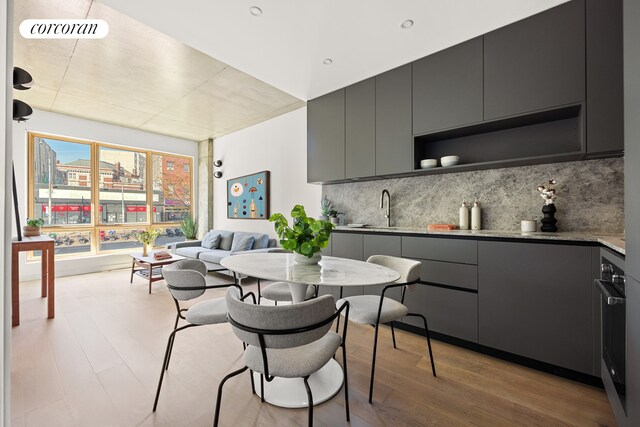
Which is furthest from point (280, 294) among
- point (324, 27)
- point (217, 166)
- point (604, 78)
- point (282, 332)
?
point (217, 166)

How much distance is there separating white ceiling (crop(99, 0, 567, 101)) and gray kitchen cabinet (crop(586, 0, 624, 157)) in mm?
369

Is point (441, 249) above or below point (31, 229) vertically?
below

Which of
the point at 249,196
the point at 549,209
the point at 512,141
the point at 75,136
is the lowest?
the point at 549,209

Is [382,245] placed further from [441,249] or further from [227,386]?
[227,386]

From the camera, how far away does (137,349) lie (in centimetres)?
230

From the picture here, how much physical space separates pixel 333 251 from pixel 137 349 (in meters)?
2.10

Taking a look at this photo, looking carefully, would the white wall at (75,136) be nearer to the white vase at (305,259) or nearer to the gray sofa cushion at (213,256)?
the gray sofa cushion at (213,256)

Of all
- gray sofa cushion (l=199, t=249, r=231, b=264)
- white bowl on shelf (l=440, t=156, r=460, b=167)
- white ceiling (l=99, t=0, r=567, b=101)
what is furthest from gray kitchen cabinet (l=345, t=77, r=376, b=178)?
gray sofa cushion (l=199, t=249, r=231, b=264)

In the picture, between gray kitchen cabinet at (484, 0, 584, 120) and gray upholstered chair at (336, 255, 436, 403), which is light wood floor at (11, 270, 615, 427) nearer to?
gray upholstered chair at (336, 255, 436, 403)

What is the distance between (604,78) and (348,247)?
8.12ft

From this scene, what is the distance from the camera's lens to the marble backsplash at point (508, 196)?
7.04 feet

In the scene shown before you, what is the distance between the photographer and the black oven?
1271 mm

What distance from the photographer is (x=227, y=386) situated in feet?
5.91

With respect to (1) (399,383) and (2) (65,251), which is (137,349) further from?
(2) (65,251)
